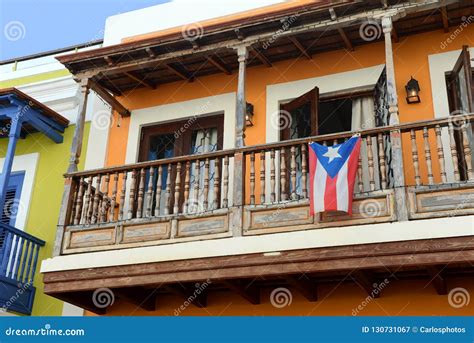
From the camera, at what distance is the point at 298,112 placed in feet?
31.1

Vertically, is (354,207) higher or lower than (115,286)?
higher

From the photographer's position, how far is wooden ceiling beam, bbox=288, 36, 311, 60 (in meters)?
8.89

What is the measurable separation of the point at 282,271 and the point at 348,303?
1278 millimetres

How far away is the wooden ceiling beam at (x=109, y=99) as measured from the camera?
32.4ft

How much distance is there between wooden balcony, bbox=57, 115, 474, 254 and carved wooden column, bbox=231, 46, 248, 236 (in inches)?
0.5

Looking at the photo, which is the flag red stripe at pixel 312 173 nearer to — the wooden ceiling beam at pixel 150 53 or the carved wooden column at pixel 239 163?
the carved wooden column at pixel 239 163

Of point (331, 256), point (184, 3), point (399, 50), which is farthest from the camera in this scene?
point (184, 3)

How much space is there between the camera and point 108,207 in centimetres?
967

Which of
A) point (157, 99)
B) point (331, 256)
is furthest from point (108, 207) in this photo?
point (331, 256)

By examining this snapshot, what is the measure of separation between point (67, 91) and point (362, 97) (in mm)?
5638

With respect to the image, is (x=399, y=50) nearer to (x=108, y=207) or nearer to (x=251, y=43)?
(x=251, y=43)

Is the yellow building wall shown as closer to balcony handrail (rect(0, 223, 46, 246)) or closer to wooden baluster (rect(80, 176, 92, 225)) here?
balcony handrail (rect(0, 223, 46, 246))

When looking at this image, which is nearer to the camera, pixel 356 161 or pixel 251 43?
pixel 356 161

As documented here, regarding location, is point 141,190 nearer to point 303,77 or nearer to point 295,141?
point 295,141
